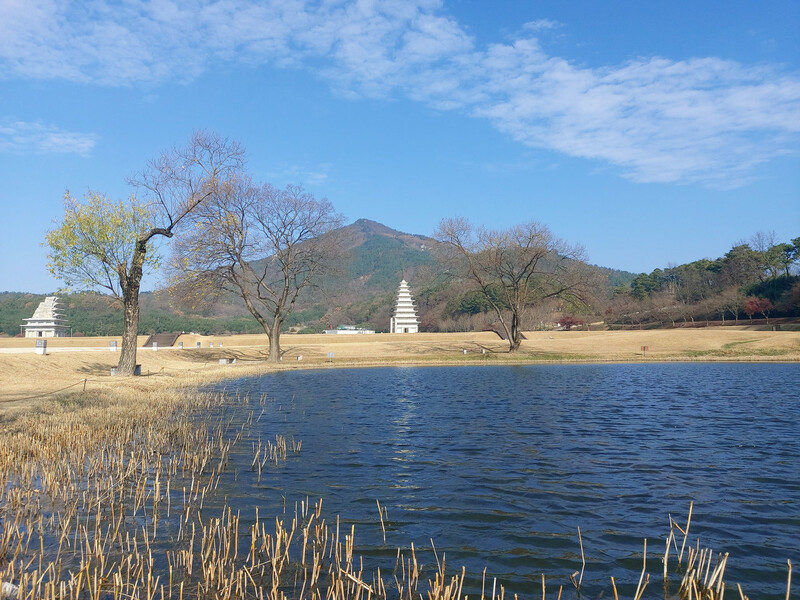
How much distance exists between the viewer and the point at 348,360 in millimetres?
51344

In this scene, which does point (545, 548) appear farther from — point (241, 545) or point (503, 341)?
point (503, 341)

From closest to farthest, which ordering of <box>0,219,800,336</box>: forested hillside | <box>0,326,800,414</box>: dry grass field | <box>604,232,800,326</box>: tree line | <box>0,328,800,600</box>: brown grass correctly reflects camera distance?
<box>0,328,800,600</box>: brown grass → <box>0,326,800,414</box>: dry grass field → <box>0,219,800,336</box>: forested hillside → <box>604,232,800,326</box>: tree line

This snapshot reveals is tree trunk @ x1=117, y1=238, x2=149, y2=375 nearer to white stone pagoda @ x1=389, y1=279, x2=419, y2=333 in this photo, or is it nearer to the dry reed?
the dry reed

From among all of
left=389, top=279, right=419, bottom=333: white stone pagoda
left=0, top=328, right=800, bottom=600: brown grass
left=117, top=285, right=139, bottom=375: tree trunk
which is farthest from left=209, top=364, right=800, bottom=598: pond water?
left=389, top=279, right=419, bottom=333: white stone pagoda

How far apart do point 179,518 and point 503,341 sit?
204 feet

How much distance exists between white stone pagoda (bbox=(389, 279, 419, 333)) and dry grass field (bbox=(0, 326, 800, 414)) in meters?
29.5

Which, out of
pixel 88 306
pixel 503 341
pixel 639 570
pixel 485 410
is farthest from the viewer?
pixel 88 306

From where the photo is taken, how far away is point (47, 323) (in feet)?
305

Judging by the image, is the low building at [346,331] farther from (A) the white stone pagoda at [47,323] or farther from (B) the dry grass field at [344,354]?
(A) the white stone pagoda at [47,323]

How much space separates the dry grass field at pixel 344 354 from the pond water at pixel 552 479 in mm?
12127

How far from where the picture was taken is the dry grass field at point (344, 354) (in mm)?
28125

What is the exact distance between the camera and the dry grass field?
28125mm

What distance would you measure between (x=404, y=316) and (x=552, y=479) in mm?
96547

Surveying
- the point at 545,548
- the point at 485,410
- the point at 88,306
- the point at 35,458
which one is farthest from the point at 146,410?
the point at 88,306
